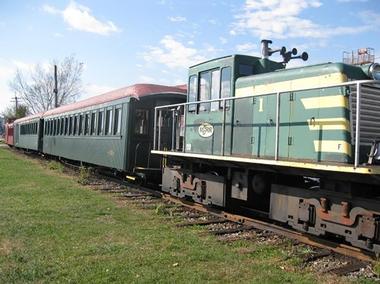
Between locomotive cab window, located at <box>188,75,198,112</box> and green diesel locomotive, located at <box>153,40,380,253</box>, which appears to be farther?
locomotive cab window, located at <box>188,75,198,112</box>

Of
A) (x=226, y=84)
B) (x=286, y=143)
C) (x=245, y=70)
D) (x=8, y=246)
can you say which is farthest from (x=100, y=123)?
(x=8, y=246)

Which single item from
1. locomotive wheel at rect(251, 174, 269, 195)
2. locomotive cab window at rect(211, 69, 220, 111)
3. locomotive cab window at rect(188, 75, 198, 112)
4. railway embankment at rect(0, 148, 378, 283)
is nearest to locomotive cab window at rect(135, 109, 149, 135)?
locomotive cab window at rect(188, 75, 198, 112)

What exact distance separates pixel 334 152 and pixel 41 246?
4644mm

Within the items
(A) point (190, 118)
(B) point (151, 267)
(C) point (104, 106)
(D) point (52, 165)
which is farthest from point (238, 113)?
(D) point (52, 165)

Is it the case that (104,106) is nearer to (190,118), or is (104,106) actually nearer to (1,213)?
(190,118)

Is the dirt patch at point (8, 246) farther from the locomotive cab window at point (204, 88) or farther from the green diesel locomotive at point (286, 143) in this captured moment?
the locomotive cab window at point (204, 88)

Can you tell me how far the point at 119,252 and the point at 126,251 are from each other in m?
0.11

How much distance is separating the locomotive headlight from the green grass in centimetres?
320

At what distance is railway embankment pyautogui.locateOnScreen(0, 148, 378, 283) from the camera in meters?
6.02

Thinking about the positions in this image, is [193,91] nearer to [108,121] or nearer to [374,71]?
[374,71]

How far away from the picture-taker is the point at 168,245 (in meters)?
7.56

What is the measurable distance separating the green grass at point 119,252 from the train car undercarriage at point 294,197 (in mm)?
873

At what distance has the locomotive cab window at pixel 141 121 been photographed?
15.1m

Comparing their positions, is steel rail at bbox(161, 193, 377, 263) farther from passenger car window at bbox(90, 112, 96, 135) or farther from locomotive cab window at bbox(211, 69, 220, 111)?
passenger car window at bbox(90, 112, 96, 135)
